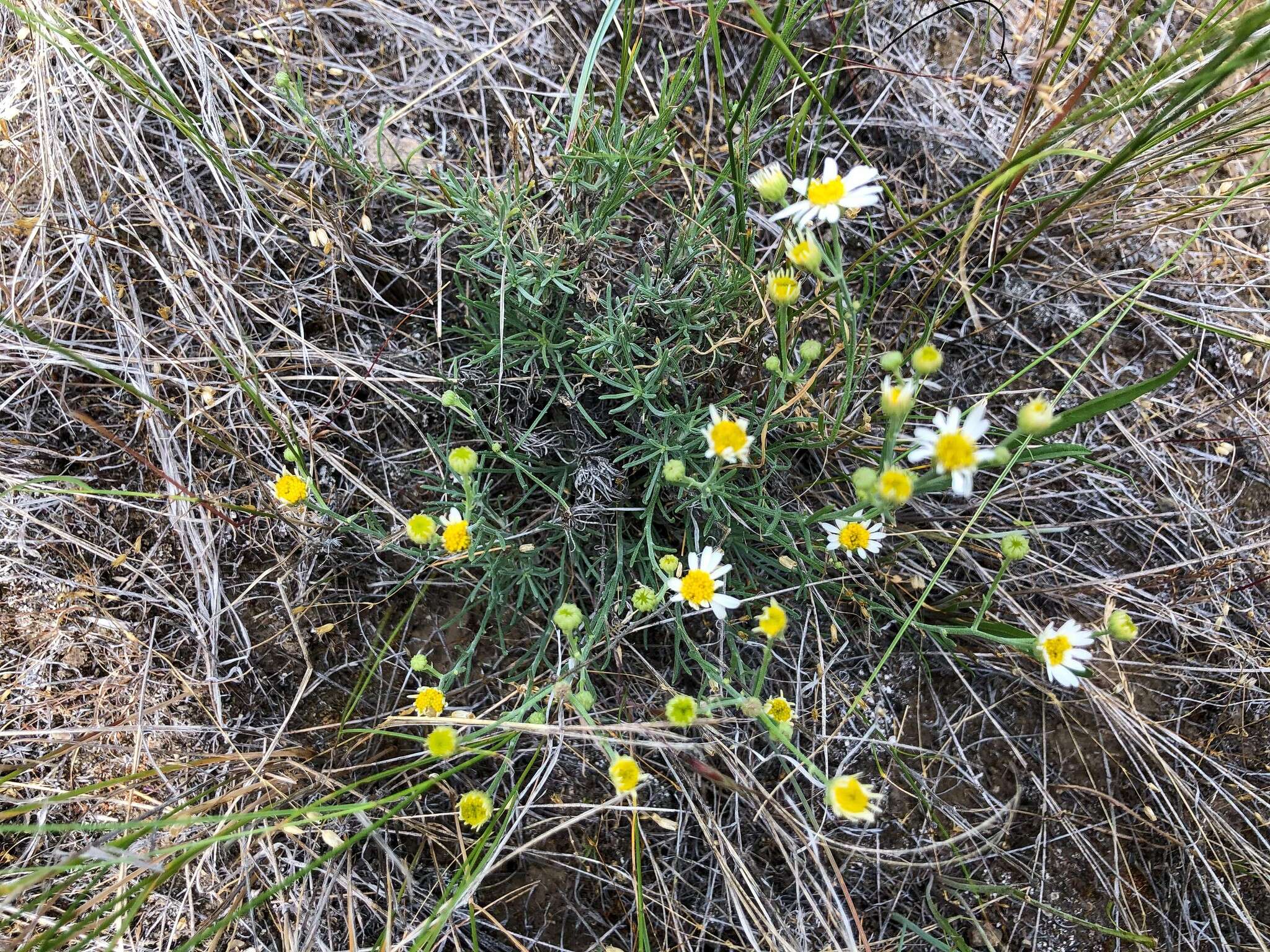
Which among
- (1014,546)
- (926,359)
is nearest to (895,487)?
(926,359)

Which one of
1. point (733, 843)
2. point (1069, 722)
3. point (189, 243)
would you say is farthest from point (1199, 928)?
point (189, 243)

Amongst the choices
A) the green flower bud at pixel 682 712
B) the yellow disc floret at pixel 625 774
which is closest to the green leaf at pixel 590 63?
the green flower bud at pixel 682 712

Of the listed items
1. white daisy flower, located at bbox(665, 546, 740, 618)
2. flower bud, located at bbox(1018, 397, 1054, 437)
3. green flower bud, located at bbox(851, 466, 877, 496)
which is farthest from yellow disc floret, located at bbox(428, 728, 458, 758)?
flower bud, located at bbox(1018, 397, 1054, 437)

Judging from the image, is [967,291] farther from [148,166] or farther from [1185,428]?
[148,166]

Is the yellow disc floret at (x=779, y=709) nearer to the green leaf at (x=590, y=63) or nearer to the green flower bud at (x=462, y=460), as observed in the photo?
the green flower bud at (x=462, y=460)

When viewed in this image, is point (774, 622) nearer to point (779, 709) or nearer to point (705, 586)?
point (705, 586)

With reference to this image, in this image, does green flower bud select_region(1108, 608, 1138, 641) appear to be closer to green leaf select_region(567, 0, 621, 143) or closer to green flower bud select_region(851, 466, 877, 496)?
green flower bud select_region(851, 466, 877, 496)
